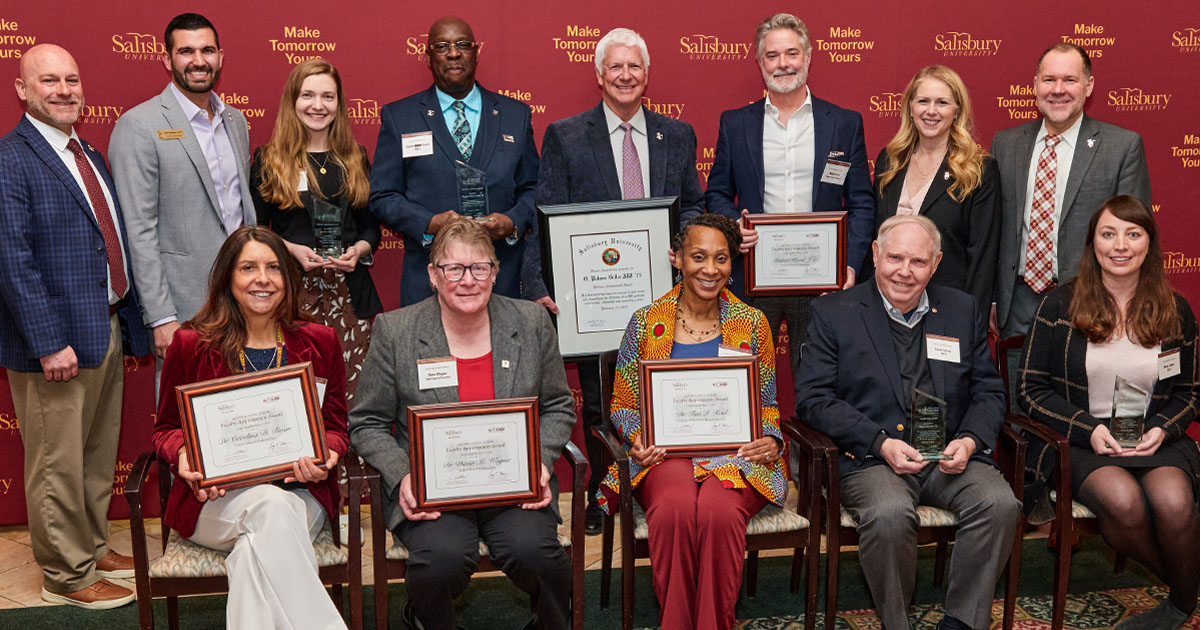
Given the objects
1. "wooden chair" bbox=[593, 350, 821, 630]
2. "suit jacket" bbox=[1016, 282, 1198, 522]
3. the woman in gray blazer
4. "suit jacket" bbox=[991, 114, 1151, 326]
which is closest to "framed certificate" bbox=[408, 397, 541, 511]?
the woman in gray blazer

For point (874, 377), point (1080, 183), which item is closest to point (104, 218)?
point (874, 377)

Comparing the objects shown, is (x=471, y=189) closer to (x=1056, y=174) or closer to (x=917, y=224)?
(x=917, y=224)

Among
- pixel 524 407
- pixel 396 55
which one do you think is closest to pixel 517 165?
pixel 396 55

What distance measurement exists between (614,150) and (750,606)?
2.03 metres

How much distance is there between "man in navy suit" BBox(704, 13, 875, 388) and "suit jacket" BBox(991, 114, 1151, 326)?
26.9 inches

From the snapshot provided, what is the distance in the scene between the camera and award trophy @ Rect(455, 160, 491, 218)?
14.2ft

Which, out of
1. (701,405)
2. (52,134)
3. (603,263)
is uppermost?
(52,134)

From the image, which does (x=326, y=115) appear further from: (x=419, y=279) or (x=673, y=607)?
(x=673, y=607)

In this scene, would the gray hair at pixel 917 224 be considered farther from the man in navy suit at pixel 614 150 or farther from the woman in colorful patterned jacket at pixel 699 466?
the man in navy suit at pixel 614 150

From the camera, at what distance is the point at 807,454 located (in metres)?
3.58

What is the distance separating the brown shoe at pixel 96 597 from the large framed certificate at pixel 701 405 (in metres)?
2.32

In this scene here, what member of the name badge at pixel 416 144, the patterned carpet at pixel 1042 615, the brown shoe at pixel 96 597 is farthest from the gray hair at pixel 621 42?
the brown shoe at pixel 96 597

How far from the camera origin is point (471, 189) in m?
4.33

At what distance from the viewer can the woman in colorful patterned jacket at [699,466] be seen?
3.41 m
